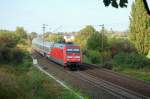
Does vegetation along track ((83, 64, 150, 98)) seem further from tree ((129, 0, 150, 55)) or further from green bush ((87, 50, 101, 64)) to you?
green bush ((87, 50, 101, 64))

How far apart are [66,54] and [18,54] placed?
331 inches

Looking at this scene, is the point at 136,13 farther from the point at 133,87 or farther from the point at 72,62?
the point at 133,87

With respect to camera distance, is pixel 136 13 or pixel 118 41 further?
pixel 118 41

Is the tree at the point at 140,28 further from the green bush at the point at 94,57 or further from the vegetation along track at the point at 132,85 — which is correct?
the vegetation along track at the point at 132,85

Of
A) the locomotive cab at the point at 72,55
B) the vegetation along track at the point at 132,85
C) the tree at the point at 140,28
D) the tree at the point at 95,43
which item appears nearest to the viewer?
the vegetation along track at the point at 132,85

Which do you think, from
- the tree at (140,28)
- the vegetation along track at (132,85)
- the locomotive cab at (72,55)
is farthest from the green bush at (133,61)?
the tree at (140,28)


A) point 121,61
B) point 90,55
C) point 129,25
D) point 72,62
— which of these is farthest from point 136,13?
point 72,62

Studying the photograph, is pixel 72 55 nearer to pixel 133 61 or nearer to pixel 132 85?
pixel 133 61

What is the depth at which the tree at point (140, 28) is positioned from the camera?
62156 mm

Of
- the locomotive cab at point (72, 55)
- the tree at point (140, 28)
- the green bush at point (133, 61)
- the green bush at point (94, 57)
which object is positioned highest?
the tree at point (140, 28)

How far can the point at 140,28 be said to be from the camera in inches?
2488

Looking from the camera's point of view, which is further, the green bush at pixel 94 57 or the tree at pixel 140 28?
the green bush at pixel 94 57

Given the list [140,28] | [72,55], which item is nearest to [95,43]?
[140,28]

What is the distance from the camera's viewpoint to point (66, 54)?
4434cm
